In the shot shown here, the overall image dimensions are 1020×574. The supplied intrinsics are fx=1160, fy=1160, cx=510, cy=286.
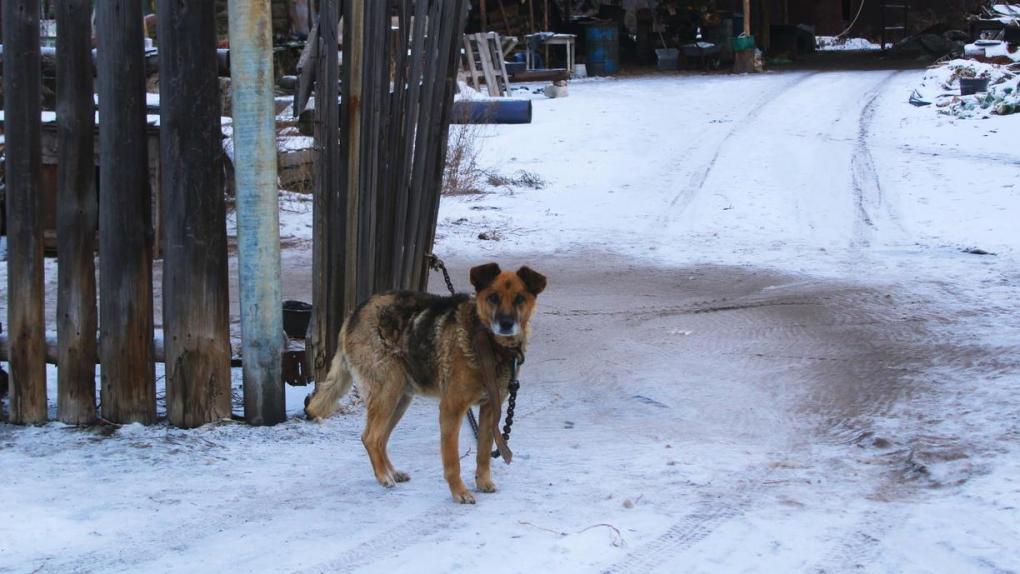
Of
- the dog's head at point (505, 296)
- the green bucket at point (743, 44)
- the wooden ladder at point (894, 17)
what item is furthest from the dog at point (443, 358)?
the wooden ladder at point (894, 17)

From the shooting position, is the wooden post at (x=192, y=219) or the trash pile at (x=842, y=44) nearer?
the wooden post at (x=192, y=219)

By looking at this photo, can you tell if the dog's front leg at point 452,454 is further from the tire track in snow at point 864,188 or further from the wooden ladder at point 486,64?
the wooden ladder at point 486,64

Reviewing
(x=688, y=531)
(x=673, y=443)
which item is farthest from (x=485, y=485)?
(x=673, y=443)

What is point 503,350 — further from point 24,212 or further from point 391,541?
point 24,212

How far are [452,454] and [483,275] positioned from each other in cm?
81

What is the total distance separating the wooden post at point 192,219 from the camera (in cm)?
579

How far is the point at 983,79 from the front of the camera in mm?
20031

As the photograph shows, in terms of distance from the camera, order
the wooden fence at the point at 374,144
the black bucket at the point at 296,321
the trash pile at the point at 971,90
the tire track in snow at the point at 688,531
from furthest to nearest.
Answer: the trash pile at the point at 971,90 < the black bucket at the point at 296,321 < the wooden fence at the point at 374,144 < the tire track in snow at the point at 688,531

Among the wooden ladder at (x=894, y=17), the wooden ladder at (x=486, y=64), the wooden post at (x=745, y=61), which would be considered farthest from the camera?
the wooden ladder at (x=894, y=17)

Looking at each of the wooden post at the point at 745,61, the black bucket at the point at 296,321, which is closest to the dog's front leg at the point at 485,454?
the black bucket at the point at 296,321

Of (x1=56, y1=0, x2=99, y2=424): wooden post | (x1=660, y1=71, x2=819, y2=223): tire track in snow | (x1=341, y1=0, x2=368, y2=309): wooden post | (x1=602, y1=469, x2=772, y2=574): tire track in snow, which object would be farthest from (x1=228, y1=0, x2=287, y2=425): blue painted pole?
(x1=660, y1=71, x2=819, y2=223): tire track in snow

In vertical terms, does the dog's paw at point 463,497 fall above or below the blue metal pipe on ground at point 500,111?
below

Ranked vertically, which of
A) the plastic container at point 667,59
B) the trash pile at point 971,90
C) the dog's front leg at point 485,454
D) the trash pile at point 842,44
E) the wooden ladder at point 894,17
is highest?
the wooden ladder at point 894,17

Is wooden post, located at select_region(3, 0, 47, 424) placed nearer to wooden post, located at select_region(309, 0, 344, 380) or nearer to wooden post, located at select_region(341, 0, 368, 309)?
wooden post, located at select_region(309, 0, 344, 380)
